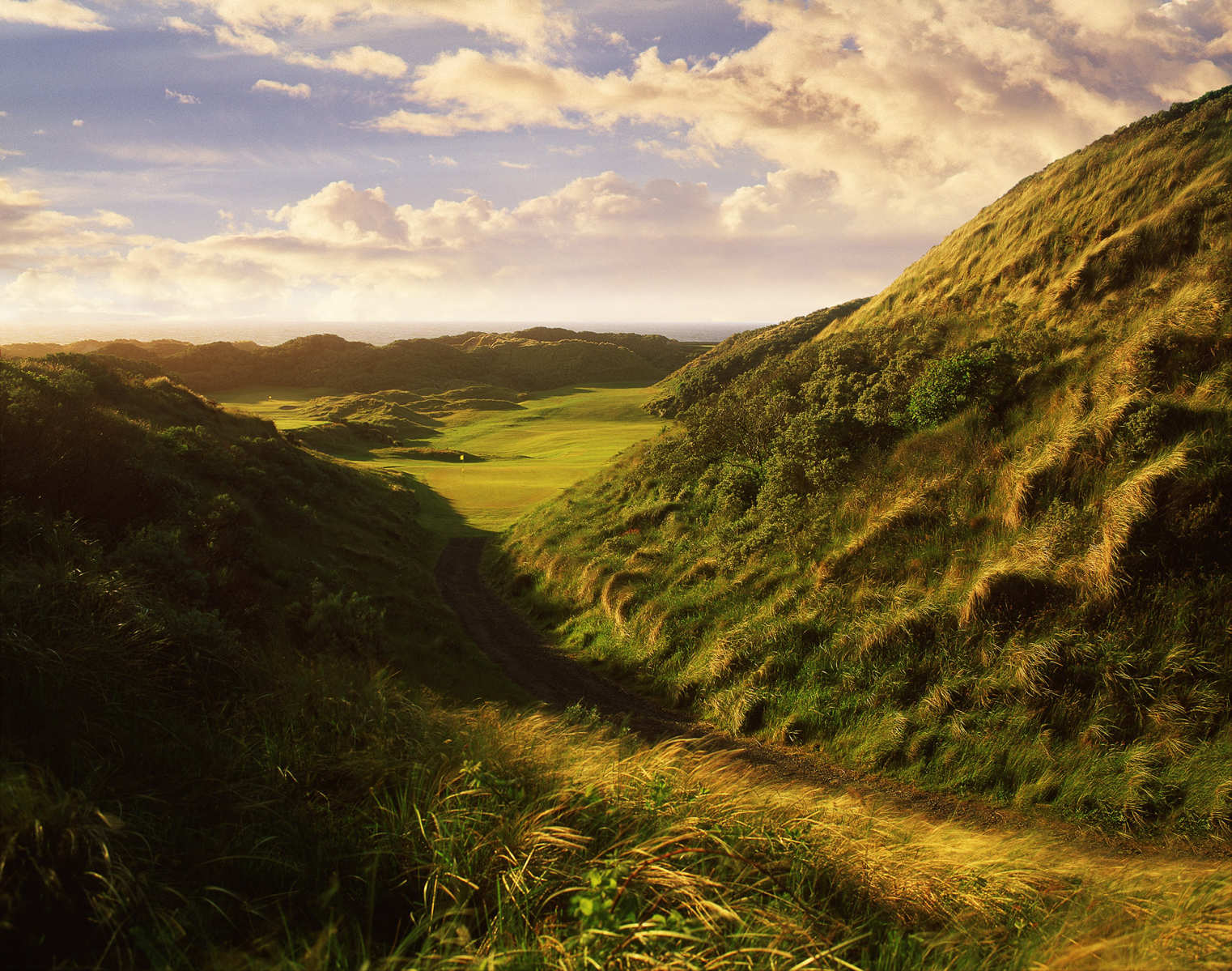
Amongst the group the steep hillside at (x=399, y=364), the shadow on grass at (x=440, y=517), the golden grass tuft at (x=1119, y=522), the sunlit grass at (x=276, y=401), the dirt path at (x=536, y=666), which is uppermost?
the steep hillside at (x=399, y=364)

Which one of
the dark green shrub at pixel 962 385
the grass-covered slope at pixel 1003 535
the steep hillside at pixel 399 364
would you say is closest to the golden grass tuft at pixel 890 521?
the grass-covered slope at pixel 1003 535

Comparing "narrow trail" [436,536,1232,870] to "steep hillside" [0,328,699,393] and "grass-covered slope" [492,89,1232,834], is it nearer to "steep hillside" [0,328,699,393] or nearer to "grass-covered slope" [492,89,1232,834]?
"grass-covered slope" [492,89,1232,834]

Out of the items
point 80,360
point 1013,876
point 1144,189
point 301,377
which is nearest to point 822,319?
point 1144,189

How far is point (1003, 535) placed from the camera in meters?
11.4

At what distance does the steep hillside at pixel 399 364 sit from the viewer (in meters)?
115

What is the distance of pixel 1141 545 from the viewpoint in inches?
386

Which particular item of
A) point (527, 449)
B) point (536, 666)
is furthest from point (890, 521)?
point (527, 449)

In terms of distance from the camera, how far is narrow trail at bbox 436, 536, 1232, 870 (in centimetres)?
704

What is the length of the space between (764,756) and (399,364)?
133 metres

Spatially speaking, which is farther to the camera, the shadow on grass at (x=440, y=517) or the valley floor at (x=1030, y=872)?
the shadow on grass at (x=440, y=517)

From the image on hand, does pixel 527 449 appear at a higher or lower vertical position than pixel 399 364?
lower

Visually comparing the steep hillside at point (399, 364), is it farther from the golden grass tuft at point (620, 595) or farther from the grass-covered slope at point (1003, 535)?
the grass-covered slope at point (1003, 535)

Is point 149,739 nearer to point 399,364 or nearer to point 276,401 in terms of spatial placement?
point 276,401

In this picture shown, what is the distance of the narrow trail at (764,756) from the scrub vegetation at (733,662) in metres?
0.15
